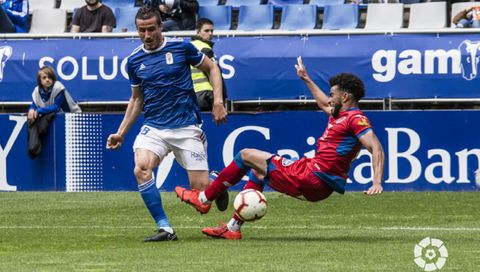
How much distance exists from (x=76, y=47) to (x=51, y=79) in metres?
1.36

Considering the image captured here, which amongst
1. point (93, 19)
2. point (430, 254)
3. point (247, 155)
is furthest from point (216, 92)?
point (93, 19)

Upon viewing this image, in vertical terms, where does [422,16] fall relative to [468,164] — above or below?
above

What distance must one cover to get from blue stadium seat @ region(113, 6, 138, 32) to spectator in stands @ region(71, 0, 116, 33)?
58.2 inches

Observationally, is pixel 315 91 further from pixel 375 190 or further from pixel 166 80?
pixel 375 190

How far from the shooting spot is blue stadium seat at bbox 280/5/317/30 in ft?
74.5

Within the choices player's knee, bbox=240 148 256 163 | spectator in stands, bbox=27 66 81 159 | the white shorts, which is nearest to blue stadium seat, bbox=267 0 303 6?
spectator in stands, bbox=27 66 81 159

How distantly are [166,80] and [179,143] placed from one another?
23.2 inches

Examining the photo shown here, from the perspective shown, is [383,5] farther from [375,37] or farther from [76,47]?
[76,47]

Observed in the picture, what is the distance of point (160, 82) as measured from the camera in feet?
39.4

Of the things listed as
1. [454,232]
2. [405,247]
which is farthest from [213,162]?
[405,247]

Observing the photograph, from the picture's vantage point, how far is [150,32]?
11.8 metres

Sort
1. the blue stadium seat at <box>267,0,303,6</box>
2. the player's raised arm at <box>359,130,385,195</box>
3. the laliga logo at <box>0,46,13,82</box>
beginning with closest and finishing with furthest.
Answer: the player's raised arm at <box>359,130,385,195</box> < the laliga logo at <box>0,46,13,82</box> < the blue stadium seat at <box>267,0,303,6</box>

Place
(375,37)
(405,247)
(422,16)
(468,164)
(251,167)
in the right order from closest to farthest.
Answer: (405,247) < (251,167) < (468,164) < (375,37) < (422,16)

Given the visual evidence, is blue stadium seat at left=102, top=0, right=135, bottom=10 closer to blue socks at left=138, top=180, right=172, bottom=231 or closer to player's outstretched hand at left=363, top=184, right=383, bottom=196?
blue socks at left=138, top=180, right=172, bottom=231
